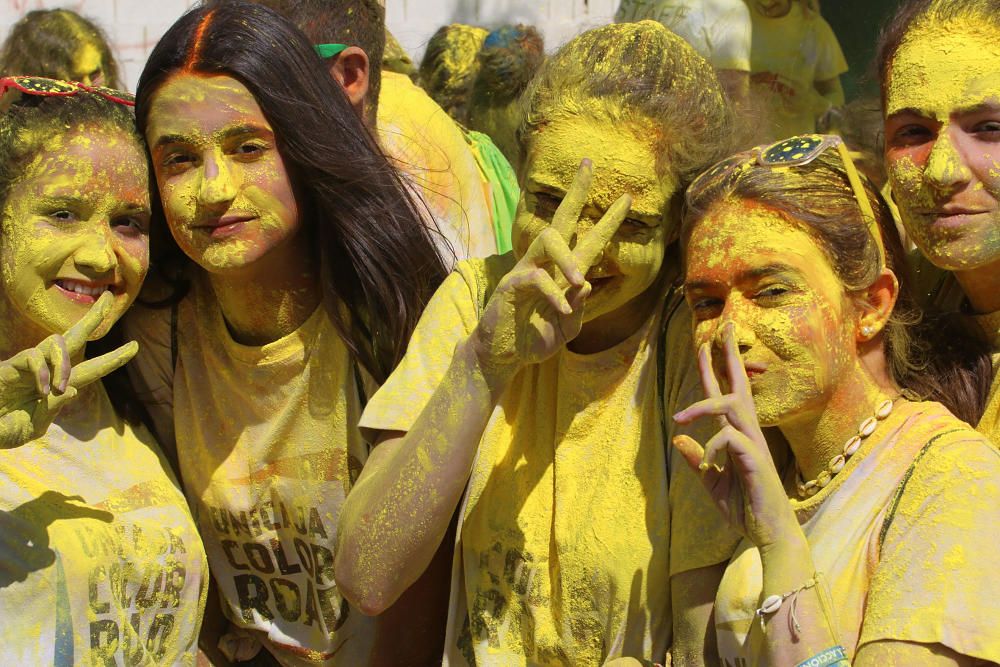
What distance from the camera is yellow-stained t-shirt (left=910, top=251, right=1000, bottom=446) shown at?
9.79ft

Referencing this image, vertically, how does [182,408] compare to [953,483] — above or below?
below

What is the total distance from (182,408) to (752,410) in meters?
1.59

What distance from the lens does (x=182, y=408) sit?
372cm

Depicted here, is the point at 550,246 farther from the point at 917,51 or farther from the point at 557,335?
the point at 917,51

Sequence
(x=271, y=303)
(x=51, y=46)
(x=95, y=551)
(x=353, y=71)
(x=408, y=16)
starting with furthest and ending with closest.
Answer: (x=408, y=16), (x=51, y=46), (x=353, y=71), (x=271, y=303), (x=95, y=551)

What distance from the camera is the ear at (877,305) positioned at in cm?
293

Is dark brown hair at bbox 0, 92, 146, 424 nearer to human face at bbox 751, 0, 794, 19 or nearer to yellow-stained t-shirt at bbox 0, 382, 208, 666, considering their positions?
yellow-stained t-shirt at bbox 0, 382, 208, 666

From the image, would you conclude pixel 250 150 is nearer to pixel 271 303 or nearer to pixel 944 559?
pixel 271 303

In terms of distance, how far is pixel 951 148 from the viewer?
298 cm

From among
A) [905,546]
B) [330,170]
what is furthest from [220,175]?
[905,546]

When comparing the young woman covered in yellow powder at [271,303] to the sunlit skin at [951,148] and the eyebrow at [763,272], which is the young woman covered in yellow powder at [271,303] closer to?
the eyebrow at [763,272]

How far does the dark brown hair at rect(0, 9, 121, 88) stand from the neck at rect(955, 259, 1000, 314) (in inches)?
140

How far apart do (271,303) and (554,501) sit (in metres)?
0.90

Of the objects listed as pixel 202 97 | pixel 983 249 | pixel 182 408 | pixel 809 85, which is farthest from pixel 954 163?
pixel 809 85
